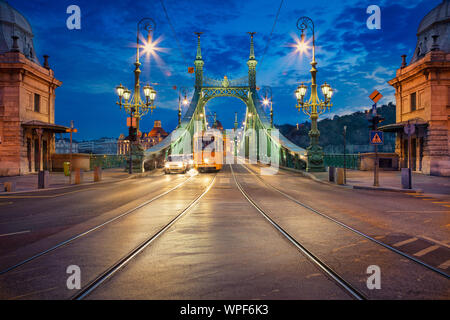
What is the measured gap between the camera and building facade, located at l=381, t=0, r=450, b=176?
938 inches

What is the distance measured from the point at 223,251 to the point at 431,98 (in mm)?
24691

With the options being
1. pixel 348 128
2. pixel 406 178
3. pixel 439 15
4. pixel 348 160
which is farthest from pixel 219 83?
pixel 348 128

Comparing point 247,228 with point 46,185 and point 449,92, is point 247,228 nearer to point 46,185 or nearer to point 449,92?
point 46,185

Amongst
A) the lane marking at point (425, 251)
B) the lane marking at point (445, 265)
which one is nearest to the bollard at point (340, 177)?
the lane marking at point (425, 251)

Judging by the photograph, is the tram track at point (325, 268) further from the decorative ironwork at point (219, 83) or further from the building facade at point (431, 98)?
the decorative ironwork at point (219, 83)

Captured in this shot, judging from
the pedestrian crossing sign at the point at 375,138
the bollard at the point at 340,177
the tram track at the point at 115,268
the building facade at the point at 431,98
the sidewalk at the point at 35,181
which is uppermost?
the building facade at the point at 431,98

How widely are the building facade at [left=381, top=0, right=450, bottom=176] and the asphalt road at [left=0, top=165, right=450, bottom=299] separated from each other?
54.2 ft

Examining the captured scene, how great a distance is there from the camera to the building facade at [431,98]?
2381cm

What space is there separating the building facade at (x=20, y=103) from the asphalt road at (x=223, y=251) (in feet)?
60.5

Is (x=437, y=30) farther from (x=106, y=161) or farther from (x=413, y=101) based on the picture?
(x=106, y=161)

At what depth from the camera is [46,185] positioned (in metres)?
15.9

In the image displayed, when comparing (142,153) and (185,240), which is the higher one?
(142,153)
